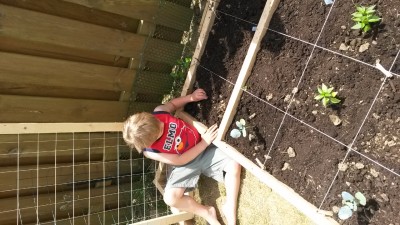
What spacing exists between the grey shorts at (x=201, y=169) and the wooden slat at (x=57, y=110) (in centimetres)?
82

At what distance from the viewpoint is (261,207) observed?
269 centimetres

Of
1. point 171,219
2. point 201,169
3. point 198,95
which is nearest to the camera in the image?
point 198,95

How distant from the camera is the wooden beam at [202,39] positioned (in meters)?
2.77

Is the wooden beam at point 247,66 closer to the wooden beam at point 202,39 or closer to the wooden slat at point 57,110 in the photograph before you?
the wooden beam at point 202,39

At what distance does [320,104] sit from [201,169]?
124 cm

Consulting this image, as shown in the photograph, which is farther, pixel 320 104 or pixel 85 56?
pixel 85 56

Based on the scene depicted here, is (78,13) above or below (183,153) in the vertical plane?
above

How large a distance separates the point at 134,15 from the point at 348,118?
183cm

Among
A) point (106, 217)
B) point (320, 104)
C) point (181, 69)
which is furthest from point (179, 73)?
point (106, 217)

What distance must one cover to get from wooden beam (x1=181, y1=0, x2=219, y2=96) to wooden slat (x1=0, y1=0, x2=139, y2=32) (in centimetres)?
58

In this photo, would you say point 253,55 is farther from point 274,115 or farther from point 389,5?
point 389,5

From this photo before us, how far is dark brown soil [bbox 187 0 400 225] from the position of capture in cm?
186

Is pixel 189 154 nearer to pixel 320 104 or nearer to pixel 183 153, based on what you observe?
pixel 183 153

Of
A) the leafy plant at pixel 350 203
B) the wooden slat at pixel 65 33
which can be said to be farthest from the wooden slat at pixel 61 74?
the leafy plant at pixel 350 203
